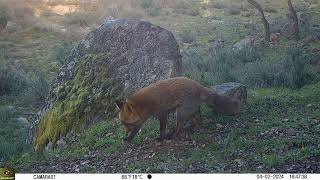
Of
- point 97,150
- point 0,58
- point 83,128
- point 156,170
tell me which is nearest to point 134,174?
point 156,170

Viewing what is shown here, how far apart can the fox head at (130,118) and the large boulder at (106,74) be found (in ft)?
2.09

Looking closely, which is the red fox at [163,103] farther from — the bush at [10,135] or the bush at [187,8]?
the bush at [187,8]

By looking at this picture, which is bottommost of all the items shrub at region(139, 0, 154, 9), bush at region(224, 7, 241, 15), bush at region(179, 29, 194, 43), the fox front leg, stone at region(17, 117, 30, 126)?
stone at region(17, 117, 30, 126)

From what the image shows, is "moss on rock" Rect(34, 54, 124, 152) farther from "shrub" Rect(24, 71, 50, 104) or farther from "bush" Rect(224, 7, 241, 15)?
"bush" Rect(224, 7, 241, 15)

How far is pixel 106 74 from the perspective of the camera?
5391 mm

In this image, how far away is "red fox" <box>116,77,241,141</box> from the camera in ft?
14.5

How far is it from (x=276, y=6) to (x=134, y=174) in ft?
14.0

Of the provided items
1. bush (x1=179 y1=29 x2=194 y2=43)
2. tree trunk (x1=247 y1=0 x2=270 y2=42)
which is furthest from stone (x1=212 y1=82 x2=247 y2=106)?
tree trunk (x1=247 y1=0 x2=270 y2=42)

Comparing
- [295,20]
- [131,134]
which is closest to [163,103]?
[131,134]

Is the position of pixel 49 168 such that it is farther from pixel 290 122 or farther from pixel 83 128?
pixel 290 122

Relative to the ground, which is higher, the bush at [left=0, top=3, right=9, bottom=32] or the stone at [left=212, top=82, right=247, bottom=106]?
the bush at [left=0, top=3, right=9, bottom=32]

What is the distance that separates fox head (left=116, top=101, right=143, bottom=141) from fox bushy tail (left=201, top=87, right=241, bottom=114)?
0.59 meters

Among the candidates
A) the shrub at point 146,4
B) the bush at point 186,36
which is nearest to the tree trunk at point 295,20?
the bush at point 186,36

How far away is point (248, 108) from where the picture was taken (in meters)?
5.01
